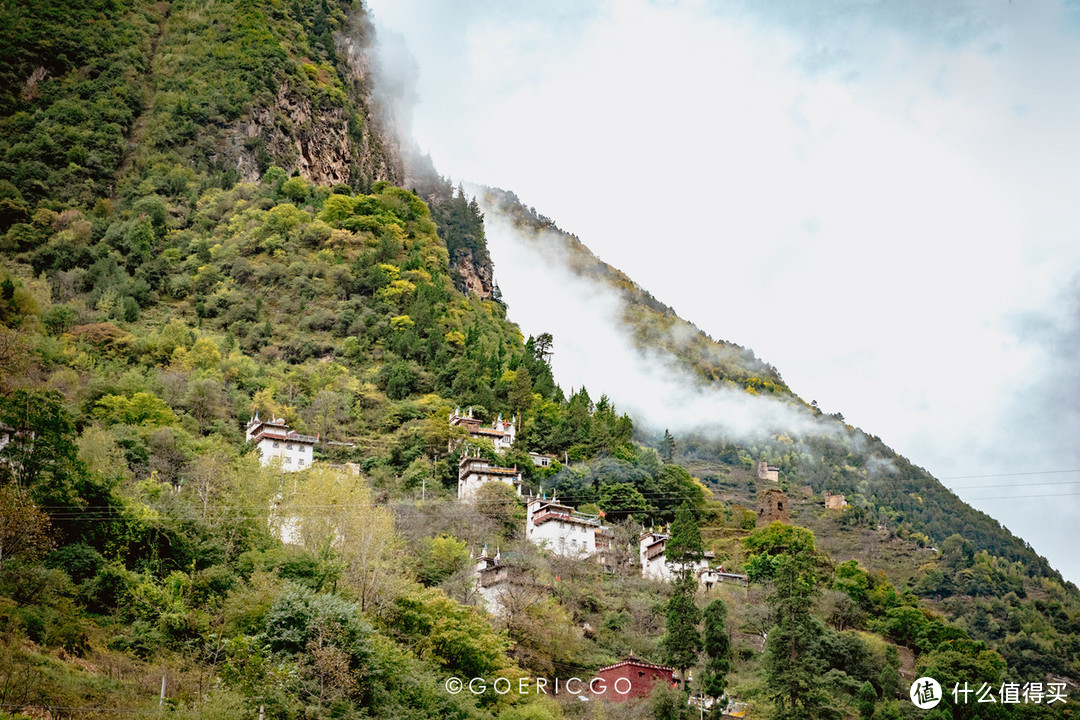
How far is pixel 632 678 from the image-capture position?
40531 mm

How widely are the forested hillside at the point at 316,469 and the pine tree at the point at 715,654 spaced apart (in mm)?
329

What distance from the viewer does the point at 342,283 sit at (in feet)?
265

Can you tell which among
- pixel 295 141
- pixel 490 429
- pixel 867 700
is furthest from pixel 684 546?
pixel 295 141

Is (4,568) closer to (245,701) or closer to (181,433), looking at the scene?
(245,701)

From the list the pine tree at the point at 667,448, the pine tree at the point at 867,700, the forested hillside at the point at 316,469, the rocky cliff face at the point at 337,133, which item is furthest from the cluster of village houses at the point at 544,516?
the rocky cliff face at the point at 337,133

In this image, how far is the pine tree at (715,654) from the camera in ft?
129

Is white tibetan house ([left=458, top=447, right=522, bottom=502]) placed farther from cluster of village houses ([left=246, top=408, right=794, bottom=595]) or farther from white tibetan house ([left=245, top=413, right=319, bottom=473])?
white tibetan house ([left=245, top=413, right=319, bottom=473])

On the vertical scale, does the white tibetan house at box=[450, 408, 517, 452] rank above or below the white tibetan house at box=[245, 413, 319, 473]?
above

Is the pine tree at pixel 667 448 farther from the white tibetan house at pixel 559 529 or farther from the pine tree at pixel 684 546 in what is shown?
the white tibetan house at pixel 559 529

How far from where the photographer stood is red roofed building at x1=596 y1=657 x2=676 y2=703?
40.3 m

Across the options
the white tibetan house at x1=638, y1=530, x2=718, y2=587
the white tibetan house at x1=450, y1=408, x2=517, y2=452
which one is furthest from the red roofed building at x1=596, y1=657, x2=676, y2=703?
the white tibetan house at x1=450, y1=408, x2=517, y2=452

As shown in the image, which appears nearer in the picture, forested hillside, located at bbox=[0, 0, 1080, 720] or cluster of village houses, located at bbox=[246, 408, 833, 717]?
forested hillside, located at bbox=[0, 0, 1080, 720]

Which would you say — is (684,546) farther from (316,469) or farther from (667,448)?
(667,448)

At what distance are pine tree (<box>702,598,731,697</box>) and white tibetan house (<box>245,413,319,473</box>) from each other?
78.0ft
